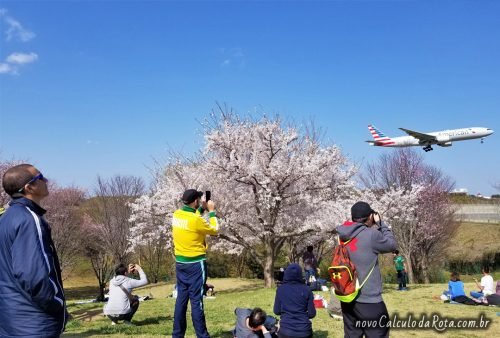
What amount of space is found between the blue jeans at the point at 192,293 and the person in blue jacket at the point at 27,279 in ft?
7.58

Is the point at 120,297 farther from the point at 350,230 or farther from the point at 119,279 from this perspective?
the point at 350,230

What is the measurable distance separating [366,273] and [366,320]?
0.43 metres

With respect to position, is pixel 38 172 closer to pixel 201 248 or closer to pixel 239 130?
pixel 201 248

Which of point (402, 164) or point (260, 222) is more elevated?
point (402, 164)

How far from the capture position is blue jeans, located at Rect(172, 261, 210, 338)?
15.7 feet

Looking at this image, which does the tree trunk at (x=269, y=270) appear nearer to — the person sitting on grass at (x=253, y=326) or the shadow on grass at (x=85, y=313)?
the shadow on grass at (x=85, y=313)

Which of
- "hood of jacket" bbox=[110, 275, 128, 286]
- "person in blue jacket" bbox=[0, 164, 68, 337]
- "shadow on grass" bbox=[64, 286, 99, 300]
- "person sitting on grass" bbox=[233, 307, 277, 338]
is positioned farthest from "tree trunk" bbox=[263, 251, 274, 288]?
"shadow on grass" bbox=[64, 286, 99, 300]

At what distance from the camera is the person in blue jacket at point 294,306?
4.58 metres

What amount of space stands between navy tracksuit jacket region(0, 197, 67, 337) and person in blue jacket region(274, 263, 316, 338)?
274 cm

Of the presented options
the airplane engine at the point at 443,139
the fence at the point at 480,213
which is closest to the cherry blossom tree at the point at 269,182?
the airplane engine at the point at 443,139

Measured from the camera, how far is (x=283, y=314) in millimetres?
4703

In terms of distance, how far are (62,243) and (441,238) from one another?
22.4 meters

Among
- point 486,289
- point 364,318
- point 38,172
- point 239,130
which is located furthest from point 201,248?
point 239,130

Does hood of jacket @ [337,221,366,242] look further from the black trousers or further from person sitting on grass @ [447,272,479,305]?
person sitting on grass @ [447,272,479,305]
